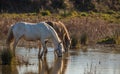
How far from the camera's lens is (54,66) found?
20.1 m

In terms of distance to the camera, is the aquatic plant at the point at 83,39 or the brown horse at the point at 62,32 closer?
the brown horse at the point at 62,32

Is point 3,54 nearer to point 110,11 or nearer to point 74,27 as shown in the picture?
point 74,27

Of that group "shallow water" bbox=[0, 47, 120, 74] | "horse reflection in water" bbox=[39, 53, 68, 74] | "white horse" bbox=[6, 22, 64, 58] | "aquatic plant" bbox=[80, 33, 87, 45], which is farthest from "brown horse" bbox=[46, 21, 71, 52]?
"aquatic plant" bbox=[80, 33, 87, 45]

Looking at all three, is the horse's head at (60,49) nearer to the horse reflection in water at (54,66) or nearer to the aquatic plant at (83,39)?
the horse reflection in water at (54,66)

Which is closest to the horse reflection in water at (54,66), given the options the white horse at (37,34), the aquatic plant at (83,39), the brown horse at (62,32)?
the white horse at (37,34)

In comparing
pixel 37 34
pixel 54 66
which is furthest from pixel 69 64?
pixel 37 34

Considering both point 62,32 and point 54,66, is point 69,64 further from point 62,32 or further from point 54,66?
point 62,32

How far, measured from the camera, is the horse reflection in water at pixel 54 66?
18.7m

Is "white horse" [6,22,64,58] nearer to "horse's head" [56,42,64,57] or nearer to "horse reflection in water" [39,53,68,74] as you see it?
"horse's head" [56,42,64,57]

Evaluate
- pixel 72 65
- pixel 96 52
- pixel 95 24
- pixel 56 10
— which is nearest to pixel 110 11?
pixel 56 10

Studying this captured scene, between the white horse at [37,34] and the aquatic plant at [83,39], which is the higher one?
the white horse at [37,34]

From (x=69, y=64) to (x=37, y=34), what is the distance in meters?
3.00

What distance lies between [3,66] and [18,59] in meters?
0.88

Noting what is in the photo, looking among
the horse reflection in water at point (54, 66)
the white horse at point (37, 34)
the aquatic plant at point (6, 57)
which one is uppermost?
the white horse at point (37, 34)
